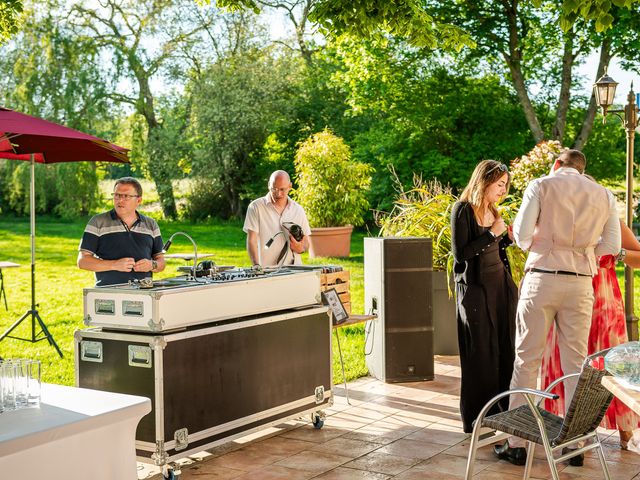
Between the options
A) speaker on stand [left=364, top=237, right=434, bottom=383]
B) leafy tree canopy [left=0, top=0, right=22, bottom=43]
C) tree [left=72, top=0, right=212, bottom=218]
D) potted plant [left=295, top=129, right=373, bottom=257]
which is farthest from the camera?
tree [left=72, top=0, right=212, bottom=218]

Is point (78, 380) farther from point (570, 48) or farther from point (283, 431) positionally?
point (570, 48)

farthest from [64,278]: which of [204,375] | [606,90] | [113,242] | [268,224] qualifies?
[204,375]

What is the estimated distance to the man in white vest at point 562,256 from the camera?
15.4 ft

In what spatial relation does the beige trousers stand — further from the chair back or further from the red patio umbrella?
the red patio umbrella

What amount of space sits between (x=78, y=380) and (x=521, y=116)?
18.5 meters

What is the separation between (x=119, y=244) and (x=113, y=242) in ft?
0.14

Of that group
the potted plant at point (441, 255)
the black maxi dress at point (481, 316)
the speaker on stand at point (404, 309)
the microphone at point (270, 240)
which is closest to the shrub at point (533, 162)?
the potted plant at point (441, 255)

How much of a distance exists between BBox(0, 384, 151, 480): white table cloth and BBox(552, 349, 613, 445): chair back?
69.5 inches

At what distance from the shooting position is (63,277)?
579 inches

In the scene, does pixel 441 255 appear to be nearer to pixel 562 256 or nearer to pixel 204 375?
pixel 562 256

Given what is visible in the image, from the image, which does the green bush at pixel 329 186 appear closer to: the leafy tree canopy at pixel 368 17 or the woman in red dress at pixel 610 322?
the leafy tree canopy at pixel 368 17

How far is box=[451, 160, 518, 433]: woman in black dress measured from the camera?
511 centimetres

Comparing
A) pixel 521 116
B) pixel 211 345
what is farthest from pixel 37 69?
pixel 211 345

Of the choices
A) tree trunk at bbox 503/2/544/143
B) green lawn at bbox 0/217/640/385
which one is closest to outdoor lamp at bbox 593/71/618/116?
green lawn at bbox 0/217/640/385
